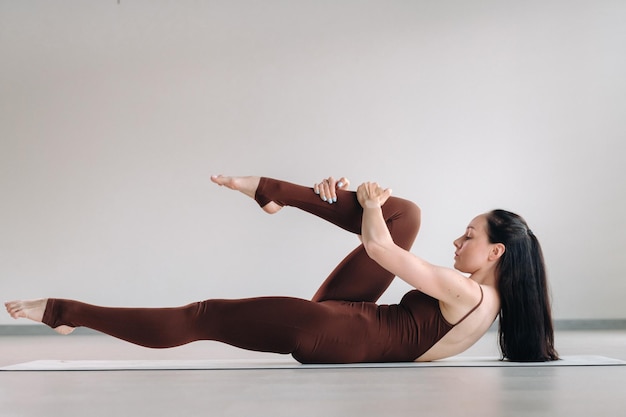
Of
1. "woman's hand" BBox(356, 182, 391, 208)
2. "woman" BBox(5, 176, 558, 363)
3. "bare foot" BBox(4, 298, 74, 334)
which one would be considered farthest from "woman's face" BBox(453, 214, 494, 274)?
"bare foot" BBox(4, 298, 74, 334)

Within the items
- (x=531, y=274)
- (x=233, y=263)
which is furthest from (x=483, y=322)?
(x=233, y=263)

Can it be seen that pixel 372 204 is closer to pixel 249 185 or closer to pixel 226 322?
pixel 249 185

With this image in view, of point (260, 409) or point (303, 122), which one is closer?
point (260, 409)

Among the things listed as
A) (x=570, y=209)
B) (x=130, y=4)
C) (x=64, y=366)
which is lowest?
(x=64, y=366)

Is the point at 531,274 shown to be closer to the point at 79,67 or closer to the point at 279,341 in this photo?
the point at 279,341

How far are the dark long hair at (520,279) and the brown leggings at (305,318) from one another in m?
0.31

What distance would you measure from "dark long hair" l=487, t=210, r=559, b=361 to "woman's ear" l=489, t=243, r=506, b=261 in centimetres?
1

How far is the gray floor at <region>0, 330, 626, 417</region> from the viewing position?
5.57 ft

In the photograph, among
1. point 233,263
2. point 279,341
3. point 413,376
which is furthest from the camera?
point 233,263

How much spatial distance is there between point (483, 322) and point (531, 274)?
0.24m

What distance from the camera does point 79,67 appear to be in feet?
21.2

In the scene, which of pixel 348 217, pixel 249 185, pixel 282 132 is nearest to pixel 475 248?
pixel 348 217

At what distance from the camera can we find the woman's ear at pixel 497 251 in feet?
8.59

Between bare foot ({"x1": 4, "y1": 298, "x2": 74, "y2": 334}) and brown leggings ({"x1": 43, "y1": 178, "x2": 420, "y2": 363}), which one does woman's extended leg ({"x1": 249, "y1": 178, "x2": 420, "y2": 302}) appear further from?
bare foot ({"x1": 4, "y1": 298, "x2": 74, "y2": 334})
